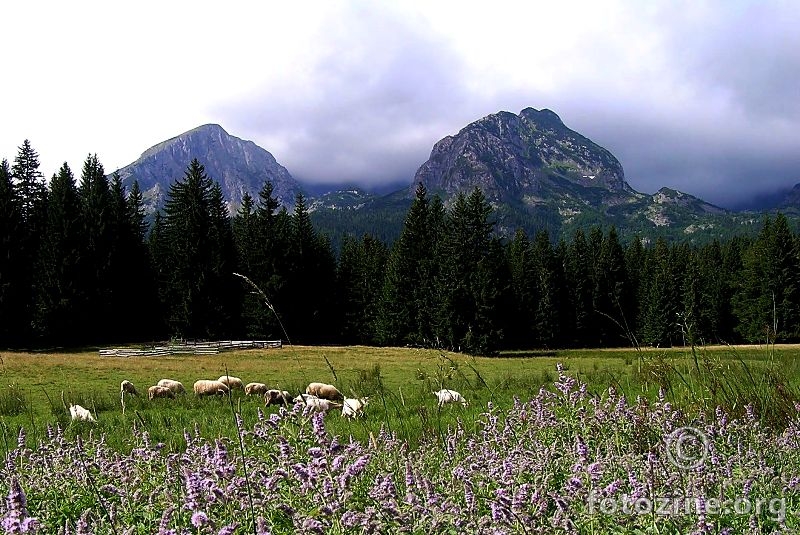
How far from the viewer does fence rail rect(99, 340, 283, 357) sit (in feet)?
138

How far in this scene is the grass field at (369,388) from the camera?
7129 mm

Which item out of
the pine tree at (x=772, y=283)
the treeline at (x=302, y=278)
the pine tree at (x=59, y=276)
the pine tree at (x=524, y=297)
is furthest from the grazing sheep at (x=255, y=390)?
the pine tree at (x=772, y=283)

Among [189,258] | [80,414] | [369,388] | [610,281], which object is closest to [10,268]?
[189,258]

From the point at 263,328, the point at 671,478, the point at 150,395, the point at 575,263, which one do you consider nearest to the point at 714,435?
the point at 671,478

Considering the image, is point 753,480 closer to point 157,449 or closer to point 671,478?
point 671,478

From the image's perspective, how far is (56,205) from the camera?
177 feet

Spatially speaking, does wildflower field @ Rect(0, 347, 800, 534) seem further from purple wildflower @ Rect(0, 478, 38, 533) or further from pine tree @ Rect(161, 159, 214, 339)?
pine tree @ Rect(161, 159, 214, 339)

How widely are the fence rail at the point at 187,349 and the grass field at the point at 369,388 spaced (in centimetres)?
763

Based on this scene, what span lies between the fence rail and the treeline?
10.2 feet

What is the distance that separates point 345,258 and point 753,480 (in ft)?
232

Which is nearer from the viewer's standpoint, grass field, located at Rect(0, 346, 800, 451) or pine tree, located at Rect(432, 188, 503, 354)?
grass field, located at Rect(0, 346, 800, 451)

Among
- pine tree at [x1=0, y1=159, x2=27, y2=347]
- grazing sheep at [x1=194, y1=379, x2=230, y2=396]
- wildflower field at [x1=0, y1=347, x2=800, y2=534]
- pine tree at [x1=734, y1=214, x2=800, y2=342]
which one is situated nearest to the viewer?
wildflower field at [x1=0, y1=347, x2=800, y2=534]

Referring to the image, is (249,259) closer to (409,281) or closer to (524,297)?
(409,281)

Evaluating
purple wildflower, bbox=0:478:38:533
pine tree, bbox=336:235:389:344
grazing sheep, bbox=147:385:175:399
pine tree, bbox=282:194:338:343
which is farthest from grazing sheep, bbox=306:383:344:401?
pine tree, bbox=336:235:389:344
